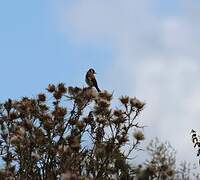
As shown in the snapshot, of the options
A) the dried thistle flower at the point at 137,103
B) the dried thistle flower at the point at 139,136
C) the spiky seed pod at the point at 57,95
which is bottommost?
the dried thistle flower at the point at 139,136

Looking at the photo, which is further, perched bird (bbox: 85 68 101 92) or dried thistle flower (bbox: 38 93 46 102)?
perched bird (bbox: 85 68 101 92)

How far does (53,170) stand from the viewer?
20.8 feet

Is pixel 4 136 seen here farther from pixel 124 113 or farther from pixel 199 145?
pixel 199 145

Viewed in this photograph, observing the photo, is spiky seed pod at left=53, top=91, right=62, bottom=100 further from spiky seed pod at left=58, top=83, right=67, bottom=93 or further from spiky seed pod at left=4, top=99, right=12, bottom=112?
spiky seed pod at left=4, top=99, right=12, bottom=112

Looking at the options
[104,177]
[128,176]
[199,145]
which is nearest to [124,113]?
[104,177]

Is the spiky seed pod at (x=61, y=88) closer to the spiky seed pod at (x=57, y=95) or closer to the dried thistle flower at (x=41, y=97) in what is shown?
the spiky seed pod at (x=57, y=95)

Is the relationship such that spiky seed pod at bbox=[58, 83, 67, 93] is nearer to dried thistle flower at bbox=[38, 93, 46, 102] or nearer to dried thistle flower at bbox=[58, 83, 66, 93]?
dried thistle flower at bbox=[58, 83, 66, 93]

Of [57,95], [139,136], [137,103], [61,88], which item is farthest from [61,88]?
[139,136]

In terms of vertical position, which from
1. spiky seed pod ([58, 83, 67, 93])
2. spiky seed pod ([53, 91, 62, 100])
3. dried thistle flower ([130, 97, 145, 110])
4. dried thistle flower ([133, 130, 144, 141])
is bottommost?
dried thistle flower ([133, 130, 144, 141])

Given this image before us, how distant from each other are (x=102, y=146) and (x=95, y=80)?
2287mm

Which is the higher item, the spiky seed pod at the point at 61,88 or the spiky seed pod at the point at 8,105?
the spiky seed pod at the point at 61,88

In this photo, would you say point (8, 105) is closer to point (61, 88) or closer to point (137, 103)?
point (61, 88)

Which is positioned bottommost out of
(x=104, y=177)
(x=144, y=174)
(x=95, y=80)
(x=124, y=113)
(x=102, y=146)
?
(x=144, y=174)

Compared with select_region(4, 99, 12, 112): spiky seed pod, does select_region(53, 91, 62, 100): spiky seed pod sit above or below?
above
